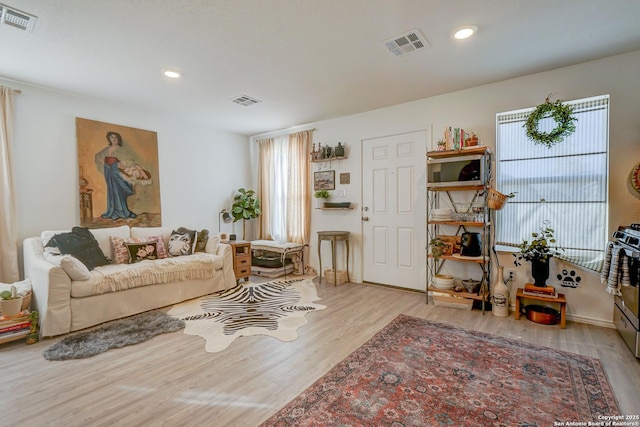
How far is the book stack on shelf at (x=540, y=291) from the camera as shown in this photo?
9.64 ft

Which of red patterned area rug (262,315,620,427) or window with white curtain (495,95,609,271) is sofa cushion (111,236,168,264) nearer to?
red patterned area rug (262,315,620,427)

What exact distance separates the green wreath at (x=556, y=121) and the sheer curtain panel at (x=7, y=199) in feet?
17.9

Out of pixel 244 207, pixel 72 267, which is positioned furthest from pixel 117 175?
pixel 244 207

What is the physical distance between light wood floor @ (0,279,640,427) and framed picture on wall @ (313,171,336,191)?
2.34 m

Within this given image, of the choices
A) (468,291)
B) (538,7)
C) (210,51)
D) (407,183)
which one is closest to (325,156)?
(407,183)

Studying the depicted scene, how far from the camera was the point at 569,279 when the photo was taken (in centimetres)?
300

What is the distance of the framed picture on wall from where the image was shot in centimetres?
482

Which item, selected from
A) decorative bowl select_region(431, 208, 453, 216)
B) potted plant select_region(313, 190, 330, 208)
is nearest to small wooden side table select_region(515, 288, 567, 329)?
decorative bowl select_region(431, 208, 453, 216)

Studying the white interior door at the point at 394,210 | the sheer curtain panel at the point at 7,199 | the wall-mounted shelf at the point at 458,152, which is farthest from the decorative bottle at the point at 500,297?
the sheer curtain panel at the point at 7,199

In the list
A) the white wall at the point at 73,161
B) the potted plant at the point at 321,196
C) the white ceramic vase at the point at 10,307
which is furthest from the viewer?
the potted plant at the point at 321,196

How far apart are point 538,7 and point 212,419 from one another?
3.37 metres

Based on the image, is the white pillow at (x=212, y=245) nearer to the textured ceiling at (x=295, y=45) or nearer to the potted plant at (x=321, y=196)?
the potted plant at (x=321, y=196)

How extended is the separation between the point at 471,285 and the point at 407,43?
2638mm

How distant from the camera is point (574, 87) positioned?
295 centimetres
